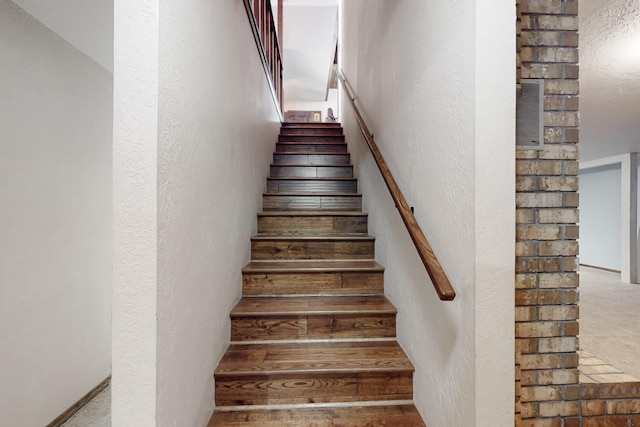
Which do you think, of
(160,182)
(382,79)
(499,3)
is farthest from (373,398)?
(382,79)

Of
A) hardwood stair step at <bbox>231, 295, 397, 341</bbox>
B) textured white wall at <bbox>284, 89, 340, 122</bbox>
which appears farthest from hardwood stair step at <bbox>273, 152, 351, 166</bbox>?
textured white wall at <bbox>284, 89, 340, 122</bbox>

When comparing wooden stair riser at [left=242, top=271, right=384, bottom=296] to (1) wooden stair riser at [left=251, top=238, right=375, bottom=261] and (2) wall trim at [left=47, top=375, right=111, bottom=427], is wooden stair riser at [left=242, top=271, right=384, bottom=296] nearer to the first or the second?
(1) wooden stair riser at [left=251, top=238, right=375, bottom=261]

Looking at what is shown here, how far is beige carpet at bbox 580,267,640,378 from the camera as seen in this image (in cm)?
193

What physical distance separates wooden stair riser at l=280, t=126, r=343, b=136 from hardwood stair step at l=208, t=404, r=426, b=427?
138 inches

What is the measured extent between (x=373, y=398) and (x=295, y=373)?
0.40 meters

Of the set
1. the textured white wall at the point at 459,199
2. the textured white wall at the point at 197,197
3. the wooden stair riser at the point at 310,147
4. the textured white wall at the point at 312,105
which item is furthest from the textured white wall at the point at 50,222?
the textured white wall at the point at 312,105

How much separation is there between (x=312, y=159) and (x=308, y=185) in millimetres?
546

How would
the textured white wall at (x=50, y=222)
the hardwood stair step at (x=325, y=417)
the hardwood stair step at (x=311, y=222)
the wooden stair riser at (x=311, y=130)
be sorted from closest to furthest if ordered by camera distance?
the hardwood stair step at (x=325, y=417), the textured white wall at (x=50, y=222), the hardwood stair step at (x=311, y=222), the wooden stair riser at (x=311, y=130)

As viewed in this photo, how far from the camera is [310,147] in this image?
368 centimetres

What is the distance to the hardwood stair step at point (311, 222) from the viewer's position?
2.42 meters

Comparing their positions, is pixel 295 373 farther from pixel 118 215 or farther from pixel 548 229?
pixel 548 229

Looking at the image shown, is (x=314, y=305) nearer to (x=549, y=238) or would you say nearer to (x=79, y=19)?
(x=549, y=238)

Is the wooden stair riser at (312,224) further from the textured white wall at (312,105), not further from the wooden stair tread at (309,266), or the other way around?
the textured white wall at (312,105)

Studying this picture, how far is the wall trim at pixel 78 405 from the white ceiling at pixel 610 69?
13.2 ft
